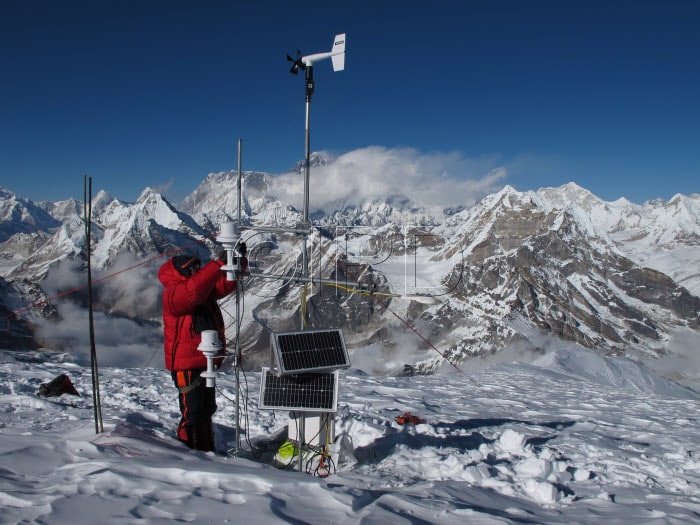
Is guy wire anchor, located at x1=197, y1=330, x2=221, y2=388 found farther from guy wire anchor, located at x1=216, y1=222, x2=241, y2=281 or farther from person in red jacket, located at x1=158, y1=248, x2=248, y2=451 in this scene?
guy wire anchor, located at x1=216, y1=222, x2=241, y2=281

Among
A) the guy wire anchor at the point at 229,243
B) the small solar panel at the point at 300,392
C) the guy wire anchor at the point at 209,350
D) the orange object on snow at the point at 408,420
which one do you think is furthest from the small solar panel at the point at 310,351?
the orange object on snow at the point at 408,420

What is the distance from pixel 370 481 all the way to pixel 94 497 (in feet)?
12.9

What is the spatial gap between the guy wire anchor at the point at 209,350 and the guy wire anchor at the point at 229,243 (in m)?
0.92

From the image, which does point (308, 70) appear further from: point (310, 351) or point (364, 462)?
point (364, 462)

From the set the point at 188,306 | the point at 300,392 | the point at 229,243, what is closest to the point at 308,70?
the point at 229,243

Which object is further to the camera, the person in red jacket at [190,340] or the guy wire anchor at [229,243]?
the person in red jacket at [190,340]

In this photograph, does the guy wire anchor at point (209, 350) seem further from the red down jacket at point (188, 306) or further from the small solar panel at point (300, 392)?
the small solar panel at point (300, 392)

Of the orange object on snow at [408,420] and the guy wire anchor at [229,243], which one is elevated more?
the guy wire anchor at [229,243]

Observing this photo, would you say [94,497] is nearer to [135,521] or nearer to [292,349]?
[135,521]

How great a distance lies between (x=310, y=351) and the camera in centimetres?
858

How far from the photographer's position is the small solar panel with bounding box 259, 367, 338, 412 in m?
8.49

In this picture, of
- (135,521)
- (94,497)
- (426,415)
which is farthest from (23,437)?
(426,415)

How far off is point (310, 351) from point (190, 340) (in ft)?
6.31

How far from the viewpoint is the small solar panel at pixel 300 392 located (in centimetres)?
849
